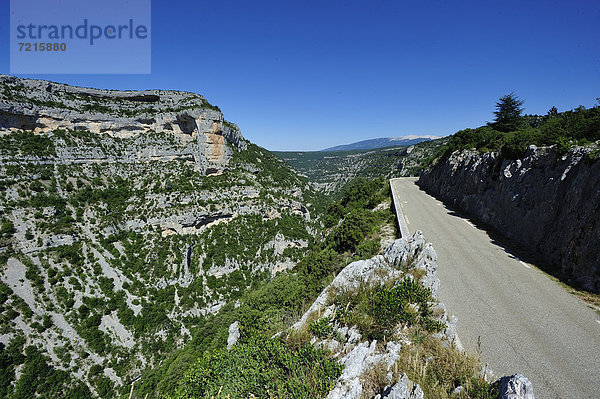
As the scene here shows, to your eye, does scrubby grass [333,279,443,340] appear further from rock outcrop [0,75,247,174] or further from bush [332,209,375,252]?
rock outcrop [0,75,247,174]

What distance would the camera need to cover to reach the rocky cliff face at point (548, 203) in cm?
826

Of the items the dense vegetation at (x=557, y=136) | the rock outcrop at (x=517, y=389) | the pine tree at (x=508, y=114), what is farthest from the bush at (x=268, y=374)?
the pine tree at (x=508, y=114)

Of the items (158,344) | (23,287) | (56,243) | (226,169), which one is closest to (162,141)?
(226,169)

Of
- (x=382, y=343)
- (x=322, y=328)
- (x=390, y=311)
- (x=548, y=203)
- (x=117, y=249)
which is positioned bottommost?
(x=117, y=249)

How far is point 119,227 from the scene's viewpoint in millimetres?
37812

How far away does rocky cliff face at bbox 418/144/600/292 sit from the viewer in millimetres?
8258

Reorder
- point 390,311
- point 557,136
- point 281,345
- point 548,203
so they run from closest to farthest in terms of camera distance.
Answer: point 390,311 < point 281,345 < point 548,203 < point 557,136

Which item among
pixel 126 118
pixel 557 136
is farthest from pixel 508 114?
pixel 126 118

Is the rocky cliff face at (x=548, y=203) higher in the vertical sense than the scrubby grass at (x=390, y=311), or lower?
higher

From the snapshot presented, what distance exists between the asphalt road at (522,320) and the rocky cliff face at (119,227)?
3602 cm

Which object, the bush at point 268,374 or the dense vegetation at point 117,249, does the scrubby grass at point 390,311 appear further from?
the dense vegetation at point 117,249

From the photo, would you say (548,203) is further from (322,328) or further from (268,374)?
(268,374)

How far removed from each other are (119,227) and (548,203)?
51.3 metres

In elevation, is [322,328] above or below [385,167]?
below
